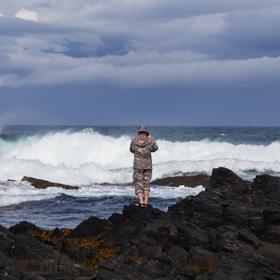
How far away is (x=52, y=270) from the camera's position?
11430mm

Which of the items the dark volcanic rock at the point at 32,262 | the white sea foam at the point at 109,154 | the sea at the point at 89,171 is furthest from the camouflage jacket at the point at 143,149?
the white sea foam at the point at 109,154

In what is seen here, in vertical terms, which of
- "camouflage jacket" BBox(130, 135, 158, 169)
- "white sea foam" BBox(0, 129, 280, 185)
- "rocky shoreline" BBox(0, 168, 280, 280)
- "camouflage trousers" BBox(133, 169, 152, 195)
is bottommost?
"white sea foam" BBox(0, 129, 280, 185)

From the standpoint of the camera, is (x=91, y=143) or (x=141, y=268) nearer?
(x=141, y=268)

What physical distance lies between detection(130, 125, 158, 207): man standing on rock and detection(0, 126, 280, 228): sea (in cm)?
403

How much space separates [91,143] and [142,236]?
1895 inches

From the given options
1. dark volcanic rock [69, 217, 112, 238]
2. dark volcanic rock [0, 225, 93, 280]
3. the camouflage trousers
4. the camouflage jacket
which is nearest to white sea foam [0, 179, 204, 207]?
the camouflage trousers

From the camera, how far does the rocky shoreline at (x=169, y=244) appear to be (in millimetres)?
11805

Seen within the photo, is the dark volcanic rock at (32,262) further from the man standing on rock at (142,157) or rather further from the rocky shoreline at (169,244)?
the man standing on rock at (142,157)

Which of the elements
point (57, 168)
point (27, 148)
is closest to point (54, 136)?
point (27, 148)

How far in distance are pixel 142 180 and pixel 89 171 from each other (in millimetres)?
23511

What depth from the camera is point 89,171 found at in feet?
134

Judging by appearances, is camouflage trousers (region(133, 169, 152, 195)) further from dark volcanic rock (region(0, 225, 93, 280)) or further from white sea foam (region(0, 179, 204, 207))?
white sea foam (region(0, 179, 204, 207))

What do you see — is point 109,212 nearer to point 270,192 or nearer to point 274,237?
point 270,192

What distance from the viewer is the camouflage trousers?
681 inches
